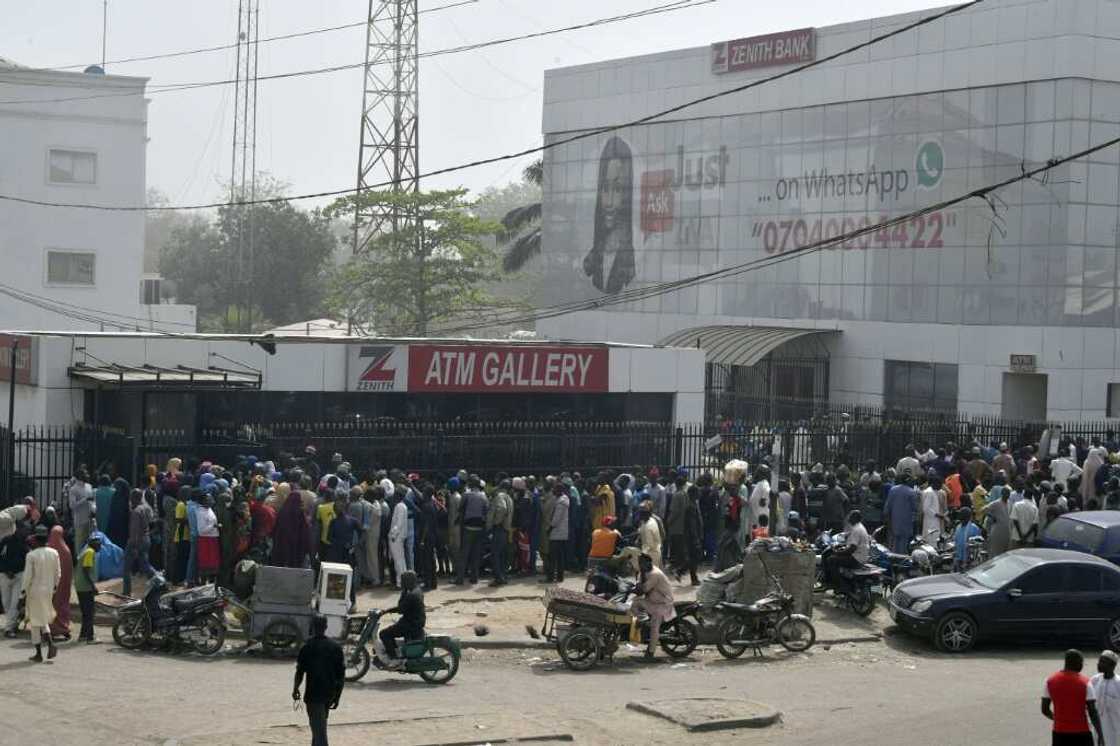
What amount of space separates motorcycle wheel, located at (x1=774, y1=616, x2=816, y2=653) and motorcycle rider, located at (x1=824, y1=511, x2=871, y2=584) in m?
1.92

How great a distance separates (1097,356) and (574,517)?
992 inches

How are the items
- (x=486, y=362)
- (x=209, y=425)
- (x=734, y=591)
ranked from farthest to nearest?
1. (x=486, y=362)
2. (x=209, y=425)
3. (x=734, y=591)

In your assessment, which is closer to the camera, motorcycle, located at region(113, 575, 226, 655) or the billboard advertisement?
motorcycle, located at region(113, 575, 226, 655)

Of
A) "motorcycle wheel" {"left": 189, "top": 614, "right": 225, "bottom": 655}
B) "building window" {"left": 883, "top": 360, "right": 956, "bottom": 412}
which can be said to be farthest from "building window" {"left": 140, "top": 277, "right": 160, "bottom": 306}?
"motorcycle wheel" {"left": 189, "top": 614, "right": 225, "bottom": 655}

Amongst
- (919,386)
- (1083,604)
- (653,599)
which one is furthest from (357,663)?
(919,386)

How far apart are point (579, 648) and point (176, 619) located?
4426 mm

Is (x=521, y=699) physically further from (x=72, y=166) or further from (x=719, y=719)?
(x=72, y=166)

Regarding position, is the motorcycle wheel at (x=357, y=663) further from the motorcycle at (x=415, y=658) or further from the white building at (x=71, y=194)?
the white building at (x=71, y=194)

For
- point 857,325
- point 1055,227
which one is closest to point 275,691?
point 1055,227

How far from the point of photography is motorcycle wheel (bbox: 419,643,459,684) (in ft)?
51.4

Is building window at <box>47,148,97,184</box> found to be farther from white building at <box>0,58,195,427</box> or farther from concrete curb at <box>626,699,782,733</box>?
concrete curb at <box>626,699,782,733</box>

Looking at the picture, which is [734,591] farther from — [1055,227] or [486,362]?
[1055,227]

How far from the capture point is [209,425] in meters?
25.4

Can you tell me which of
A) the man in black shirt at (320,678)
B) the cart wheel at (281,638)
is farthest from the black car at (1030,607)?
the man in black shirt at (320,678)
